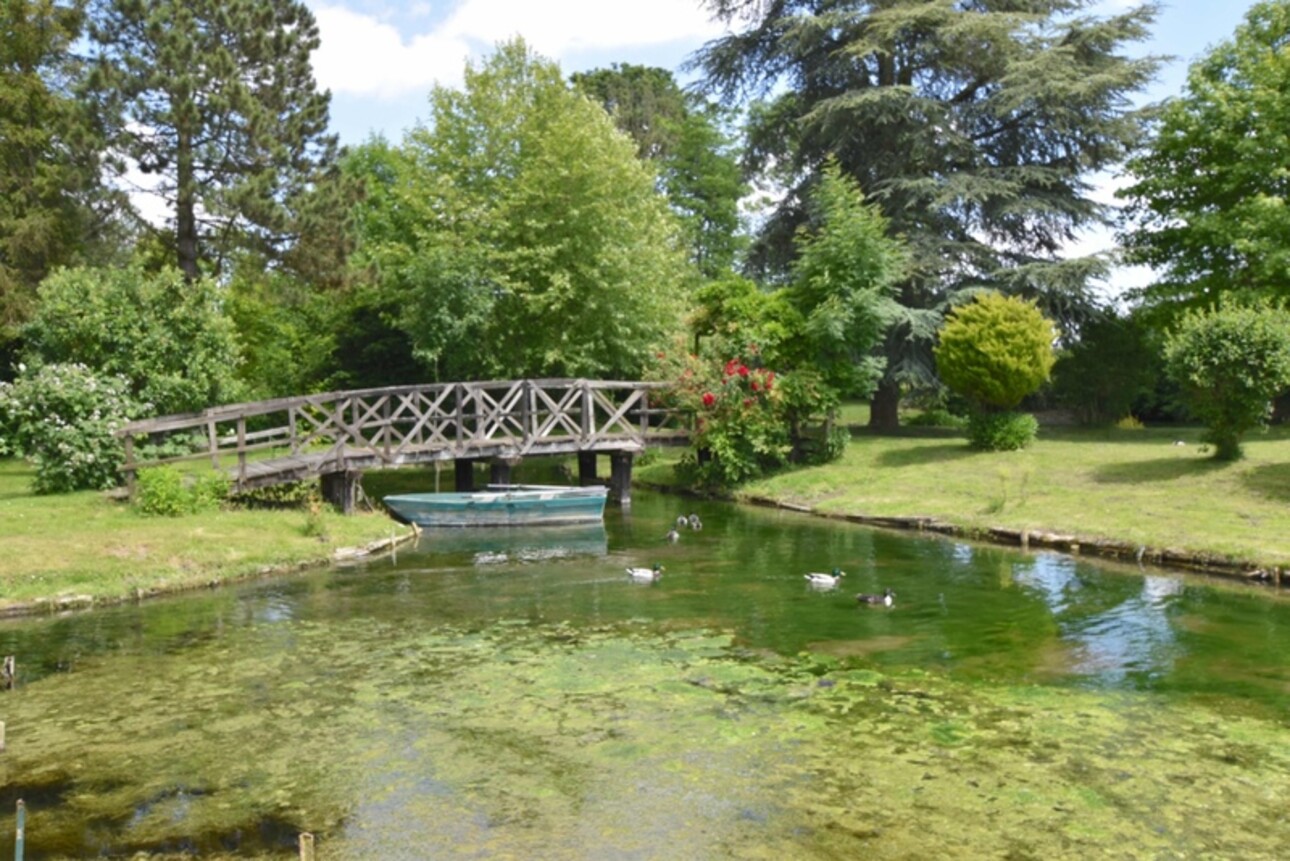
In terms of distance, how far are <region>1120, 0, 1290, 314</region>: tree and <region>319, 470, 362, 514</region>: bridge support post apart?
2144cm

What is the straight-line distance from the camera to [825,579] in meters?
16.8

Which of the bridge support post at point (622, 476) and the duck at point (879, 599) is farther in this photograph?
the bridge support post at point (622, 476)

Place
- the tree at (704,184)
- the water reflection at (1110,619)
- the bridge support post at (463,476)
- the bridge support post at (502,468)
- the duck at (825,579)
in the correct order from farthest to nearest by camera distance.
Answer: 1. the tree at (704,184)
2. the bridge support post at (463,476)
3. the bridge support post at (502,468)
4. the duck at (825,579)
5. the water reflection at (1110,619)

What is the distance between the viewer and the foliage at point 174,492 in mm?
18938

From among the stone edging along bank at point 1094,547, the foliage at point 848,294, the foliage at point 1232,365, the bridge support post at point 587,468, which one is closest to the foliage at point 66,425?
the bridge support post at point 587,468

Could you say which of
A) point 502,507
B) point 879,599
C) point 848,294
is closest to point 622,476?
point 502,507

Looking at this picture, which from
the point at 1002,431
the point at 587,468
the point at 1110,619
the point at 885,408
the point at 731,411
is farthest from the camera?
the point at 885,408

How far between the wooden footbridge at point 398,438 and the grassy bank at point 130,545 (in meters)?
1.43

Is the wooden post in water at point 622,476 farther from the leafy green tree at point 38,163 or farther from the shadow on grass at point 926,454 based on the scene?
the leafy green tree at point 38,163

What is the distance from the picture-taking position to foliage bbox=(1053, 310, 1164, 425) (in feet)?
111

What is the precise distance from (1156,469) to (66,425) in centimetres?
2210

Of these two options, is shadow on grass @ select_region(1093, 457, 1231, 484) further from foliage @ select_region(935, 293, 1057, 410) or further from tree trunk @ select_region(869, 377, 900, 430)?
tree trunk @ select_region(869, 377, 900, 430)

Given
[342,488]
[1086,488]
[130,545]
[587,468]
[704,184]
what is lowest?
[1086,488]

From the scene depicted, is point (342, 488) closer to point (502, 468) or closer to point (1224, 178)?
Answer: point (502, 468)
